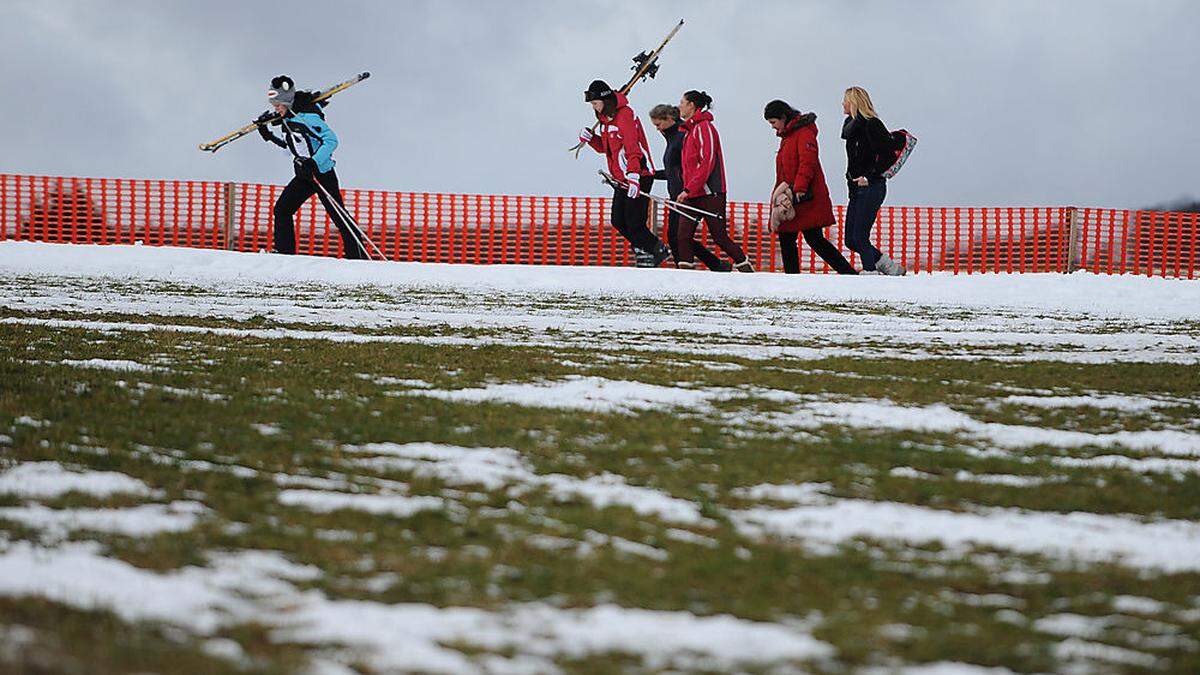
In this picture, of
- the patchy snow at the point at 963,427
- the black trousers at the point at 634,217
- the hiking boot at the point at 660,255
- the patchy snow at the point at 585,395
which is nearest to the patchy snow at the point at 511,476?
the patchy snow at the point at 585,395

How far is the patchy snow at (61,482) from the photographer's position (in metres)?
2.48

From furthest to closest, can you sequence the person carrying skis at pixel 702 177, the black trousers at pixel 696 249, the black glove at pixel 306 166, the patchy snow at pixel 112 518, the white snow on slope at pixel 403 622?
the black glove at pixel 306 166
the black trousers at pixel 696 249
the person carrying skis at pixel 702 177
the patchy snow at pixel 112 518
the white snow on slope at pixel 403 622

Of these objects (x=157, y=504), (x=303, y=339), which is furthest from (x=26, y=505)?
(x=303, y=339)

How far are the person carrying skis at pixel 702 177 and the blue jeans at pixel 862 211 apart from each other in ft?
4.97

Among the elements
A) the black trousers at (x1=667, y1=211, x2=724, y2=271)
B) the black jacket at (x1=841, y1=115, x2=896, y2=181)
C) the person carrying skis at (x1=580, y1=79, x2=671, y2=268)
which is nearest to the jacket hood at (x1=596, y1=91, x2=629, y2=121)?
the person carrying skis at (x1=580, y1=79, x2=671, y2=268)

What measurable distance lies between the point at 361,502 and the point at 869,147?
10.9 meters

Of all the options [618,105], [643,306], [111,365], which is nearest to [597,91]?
[618,105]

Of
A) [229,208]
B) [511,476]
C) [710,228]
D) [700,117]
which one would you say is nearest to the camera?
[511,476]

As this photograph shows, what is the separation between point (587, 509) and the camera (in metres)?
2.47

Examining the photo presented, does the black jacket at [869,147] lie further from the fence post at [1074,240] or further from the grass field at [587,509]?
the fence post at [1074,240]

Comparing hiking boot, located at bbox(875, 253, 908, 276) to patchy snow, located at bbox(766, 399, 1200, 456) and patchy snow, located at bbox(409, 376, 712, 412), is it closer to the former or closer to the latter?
patchy snow, located at bbox(409, 376, 712, 412)

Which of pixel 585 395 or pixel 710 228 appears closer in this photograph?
pixel 585 395

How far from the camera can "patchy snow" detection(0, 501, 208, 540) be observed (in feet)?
7.24

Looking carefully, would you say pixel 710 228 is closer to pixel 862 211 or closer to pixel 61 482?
pixel 862 211
